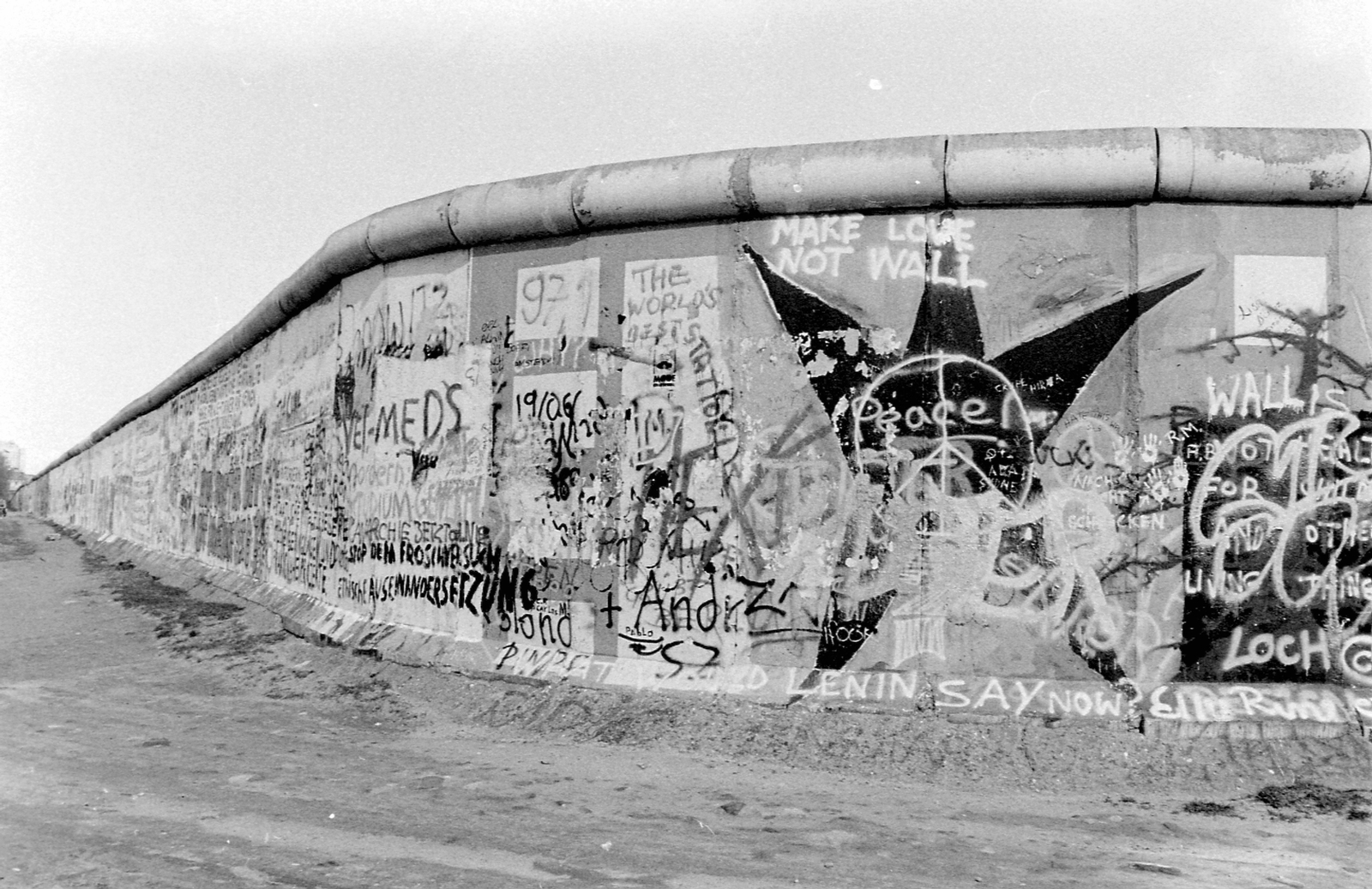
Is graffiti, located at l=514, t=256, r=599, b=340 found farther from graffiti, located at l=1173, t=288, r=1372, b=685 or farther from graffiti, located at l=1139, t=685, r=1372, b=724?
graffiti, located at l=1139, t=685, r=1372, b=724

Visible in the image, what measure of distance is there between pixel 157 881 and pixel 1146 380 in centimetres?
560

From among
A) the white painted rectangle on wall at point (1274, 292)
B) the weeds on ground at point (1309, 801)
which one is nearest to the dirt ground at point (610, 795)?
the weeds on ground at point (1309, 801)

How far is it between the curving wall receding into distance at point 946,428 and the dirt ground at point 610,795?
1.03 feet

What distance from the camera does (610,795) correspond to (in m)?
5.11

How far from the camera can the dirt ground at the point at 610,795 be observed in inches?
160

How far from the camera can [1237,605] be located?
19.7 ft

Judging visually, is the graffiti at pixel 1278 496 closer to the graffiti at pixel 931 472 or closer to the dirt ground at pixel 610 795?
the graffiti at pixel 931 472

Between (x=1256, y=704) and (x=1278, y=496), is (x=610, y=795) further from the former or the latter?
(x=1278, y=496)

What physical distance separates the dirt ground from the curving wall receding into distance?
315mm

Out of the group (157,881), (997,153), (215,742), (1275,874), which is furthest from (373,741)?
(997,153)

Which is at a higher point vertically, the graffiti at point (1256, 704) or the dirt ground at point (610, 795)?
the graffiti at point (1256, 704)

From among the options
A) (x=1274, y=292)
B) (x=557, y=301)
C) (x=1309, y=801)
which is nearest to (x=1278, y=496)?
(x=1274, y=292)

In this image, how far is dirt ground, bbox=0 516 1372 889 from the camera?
160 inches

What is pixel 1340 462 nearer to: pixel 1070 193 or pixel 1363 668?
pixel 1363 668
